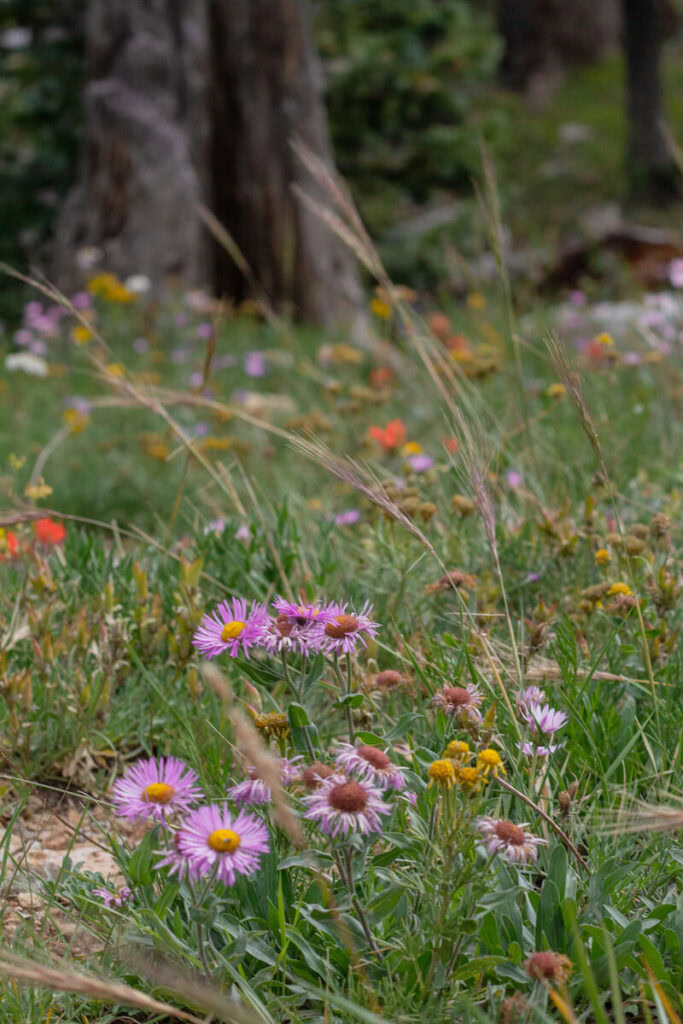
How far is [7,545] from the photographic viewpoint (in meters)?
2.20

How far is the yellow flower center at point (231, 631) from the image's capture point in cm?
127

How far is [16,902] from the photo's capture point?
1.58 m

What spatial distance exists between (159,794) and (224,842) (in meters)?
0.09

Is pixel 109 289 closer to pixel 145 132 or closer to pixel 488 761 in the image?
pixel 145 132

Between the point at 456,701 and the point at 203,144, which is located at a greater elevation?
the point at 456,701

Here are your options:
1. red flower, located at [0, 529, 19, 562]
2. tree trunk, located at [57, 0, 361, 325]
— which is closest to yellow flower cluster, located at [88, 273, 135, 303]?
tree trunk, located at [57, 0, 361, 325]

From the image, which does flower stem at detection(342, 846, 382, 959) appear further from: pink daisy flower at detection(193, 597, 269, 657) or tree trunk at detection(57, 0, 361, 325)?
tree trunk at detection(57, 0, 361, 325)

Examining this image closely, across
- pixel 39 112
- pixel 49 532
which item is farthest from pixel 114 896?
pixel 39 112

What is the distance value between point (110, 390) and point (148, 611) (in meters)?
3.14

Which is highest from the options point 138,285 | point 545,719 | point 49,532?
point 545,719

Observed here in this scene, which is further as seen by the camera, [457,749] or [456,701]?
[456,701]

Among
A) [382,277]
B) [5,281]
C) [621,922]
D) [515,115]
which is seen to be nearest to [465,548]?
[382,277]

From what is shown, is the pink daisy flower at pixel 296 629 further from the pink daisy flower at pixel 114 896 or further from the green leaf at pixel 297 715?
the pink daisy flower at pixel 114 896

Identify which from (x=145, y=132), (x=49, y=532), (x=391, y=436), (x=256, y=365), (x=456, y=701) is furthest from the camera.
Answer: (x=145, y=132)
